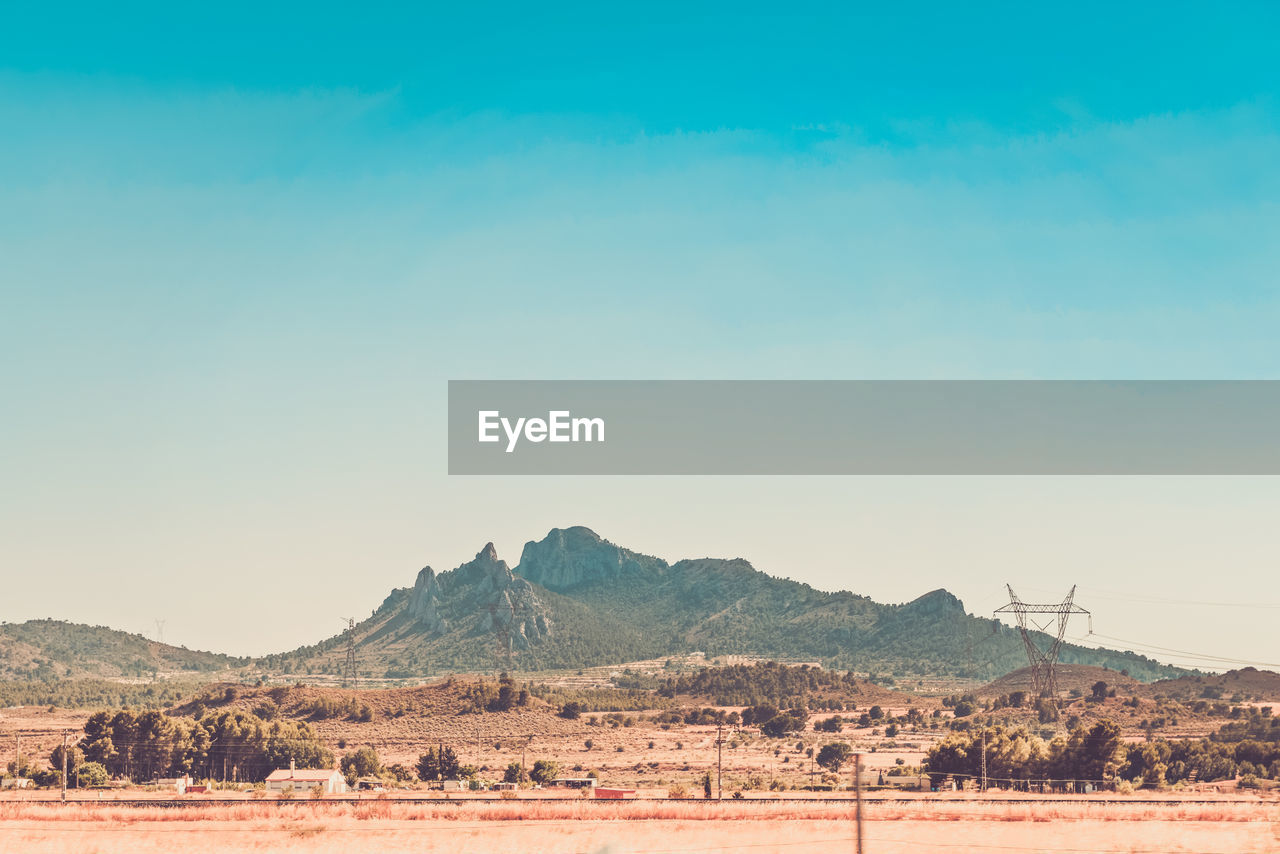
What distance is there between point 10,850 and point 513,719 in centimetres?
11410

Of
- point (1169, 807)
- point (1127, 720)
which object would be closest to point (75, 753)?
point (1169, 807)

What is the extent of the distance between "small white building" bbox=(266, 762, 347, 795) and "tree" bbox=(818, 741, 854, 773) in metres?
53.4

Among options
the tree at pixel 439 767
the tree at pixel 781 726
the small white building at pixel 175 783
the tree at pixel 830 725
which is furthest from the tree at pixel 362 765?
the tree at pixel 830 725

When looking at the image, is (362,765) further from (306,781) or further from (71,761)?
(71,761)

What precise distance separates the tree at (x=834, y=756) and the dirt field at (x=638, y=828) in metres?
54.6

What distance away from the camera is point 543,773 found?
11269 centimetres

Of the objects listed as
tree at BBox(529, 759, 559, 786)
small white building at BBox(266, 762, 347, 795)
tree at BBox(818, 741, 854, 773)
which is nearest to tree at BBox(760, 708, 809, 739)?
tree at BBox(818, 741, 854, 773)

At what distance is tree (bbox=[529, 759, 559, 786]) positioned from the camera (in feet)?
366

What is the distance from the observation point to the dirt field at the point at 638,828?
205 ft

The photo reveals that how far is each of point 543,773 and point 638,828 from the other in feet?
151

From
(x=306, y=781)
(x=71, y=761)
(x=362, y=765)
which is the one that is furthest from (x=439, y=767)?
(x=71, y=761)

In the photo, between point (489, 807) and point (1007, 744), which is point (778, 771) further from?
point (489, 807)

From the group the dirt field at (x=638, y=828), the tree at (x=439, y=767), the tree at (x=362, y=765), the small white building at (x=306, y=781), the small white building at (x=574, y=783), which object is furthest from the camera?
the tree at (x=362, y=765)

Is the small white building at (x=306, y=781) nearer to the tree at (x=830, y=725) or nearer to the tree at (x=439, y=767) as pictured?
the tree at (x=439, y=767)
